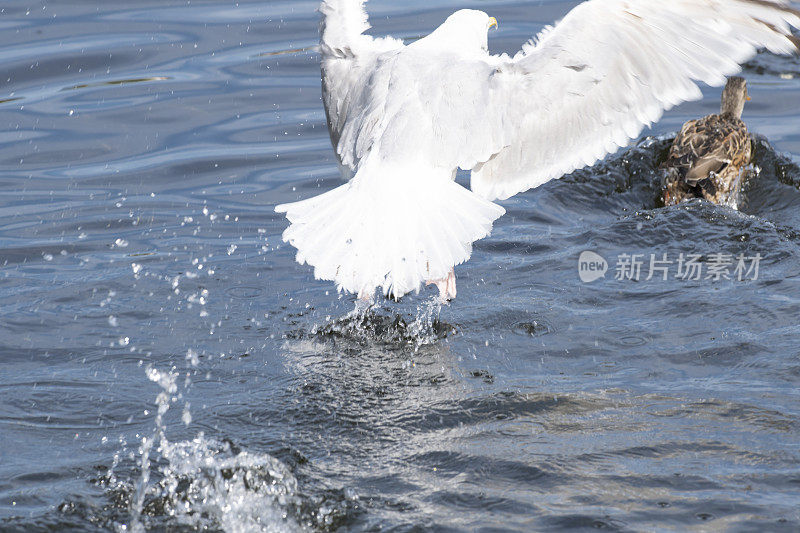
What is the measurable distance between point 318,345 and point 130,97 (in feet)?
17.0

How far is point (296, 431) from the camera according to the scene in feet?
13.6

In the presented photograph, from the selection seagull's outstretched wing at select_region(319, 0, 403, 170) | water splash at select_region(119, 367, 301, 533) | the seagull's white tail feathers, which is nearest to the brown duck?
seagull's outstretched wing at select_region(319, 0, 403, 170)

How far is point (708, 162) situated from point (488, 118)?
107 inches

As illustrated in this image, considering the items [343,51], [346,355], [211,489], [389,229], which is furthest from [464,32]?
[211,489]

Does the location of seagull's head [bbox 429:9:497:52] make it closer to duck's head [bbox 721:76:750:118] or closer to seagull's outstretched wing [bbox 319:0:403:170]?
seagull's outstretched wing [bbox 319:0:403:170]

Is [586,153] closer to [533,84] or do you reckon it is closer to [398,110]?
[533,84]

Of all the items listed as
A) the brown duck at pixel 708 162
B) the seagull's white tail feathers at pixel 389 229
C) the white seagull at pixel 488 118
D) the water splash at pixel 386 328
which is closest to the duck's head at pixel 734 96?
the brown duck at pixel 708 162

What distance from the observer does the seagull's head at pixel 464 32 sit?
231 inches

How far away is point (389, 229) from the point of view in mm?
4715

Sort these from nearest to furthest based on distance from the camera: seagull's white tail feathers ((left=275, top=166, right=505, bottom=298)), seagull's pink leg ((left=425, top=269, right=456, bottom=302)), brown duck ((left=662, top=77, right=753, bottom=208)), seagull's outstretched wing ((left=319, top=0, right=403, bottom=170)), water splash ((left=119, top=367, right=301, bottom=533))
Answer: water splash ((left=119, top=367, right=301, bottom=533))
seagull's white tail feathers ((left=275, top=166, right=505, bottom=298))
seagull's pink leg ((left=425, top=269, right=456, bottom=302))
seagull's outstretched wing ((left=319, top=0, right=403, bottom=170))
brown duck ((left=662, top=77, right=753, bottom=208))

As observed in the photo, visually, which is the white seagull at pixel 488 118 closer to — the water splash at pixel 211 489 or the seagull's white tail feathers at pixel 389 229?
the seagull's white tail feathers at pixel 389 229

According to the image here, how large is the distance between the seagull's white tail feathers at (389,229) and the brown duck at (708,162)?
2780mm

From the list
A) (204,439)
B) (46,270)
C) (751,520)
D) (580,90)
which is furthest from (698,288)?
(46,270)

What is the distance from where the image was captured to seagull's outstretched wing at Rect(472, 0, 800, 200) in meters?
4.97
